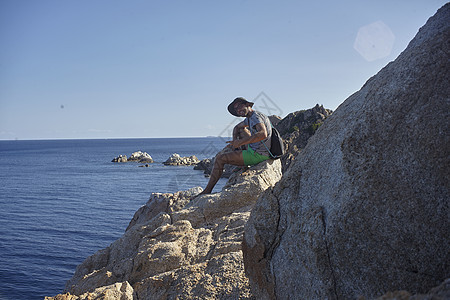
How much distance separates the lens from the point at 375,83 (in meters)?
3.85

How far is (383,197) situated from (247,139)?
16.3ft

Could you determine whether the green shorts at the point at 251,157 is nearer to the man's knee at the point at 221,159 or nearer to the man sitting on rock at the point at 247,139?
the man sitting on rock at the point at 247,139

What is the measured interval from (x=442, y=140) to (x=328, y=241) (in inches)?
48.1

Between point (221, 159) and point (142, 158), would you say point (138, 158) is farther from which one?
point (221, 159)

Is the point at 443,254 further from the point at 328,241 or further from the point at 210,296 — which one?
the point at 210,296

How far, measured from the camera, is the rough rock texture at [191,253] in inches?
202

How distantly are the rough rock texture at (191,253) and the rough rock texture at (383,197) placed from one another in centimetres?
143

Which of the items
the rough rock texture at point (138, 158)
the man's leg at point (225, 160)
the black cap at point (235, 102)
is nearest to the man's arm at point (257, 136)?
the black cap at point (235, 102)

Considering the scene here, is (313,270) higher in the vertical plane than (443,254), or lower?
lower

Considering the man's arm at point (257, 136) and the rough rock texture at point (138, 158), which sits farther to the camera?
the rough rock texture at point (138, 158)

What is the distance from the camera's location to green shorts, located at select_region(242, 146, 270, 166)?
884cm

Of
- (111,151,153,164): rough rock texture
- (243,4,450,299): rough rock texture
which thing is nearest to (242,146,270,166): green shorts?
(243,4,450,299): rough rock texture

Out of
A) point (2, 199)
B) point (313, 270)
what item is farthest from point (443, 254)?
point (2, 199)

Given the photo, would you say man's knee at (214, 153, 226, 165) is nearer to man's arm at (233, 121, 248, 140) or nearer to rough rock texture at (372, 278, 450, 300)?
man's arm at (233, 121, 248, 140)
